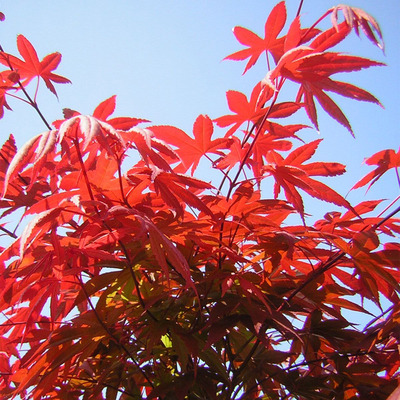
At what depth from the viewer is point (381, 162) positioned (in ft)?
2.89

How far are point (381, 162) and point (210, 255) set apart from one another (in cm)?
38

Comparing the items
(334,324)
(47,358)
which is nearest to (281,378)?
(334,324)

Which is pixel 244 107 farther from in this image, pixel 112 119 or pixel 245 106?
pixel 112 119

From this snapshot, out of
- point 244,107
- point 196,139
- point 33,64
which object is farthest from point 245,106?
point 33,64

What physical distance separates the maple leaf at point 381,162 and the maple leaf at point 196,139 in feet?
0.95

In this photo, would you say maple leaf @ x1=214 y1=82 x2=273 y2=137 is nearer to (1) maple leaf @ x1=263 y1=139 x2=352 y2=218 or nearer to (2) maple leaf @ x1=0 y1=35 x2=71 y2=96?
(1) maple leaf @ x1=263 y1=139 x2=352 y2=218

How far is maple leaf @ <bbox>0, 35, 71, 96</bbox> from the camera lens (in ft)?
3.40

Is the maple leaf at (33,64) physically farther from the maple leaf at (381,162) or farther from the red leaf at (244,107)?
the maple leaf at (381,162)

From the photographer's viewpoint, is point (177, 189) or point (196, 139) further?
point (196, 139)

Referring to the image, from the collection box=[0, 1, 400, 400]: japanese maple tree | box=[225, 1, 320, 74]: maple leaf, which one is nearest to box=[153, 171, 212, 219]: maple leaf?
box=[0, 1, 400, 400]: japanese maple tree

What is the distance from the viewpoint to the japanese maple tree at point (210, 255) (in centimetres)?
70

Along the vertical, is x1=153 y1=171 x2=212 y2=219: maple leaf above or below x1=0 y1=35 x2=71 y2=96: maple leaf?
below

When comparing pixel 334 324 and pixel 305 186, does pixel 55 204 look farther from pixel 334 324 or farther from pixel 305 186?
pixel 334 324

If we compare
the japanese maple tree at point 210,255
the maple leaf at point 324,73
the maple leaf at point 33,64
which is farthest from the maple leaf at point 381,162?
the maple leaf at point 33,64
